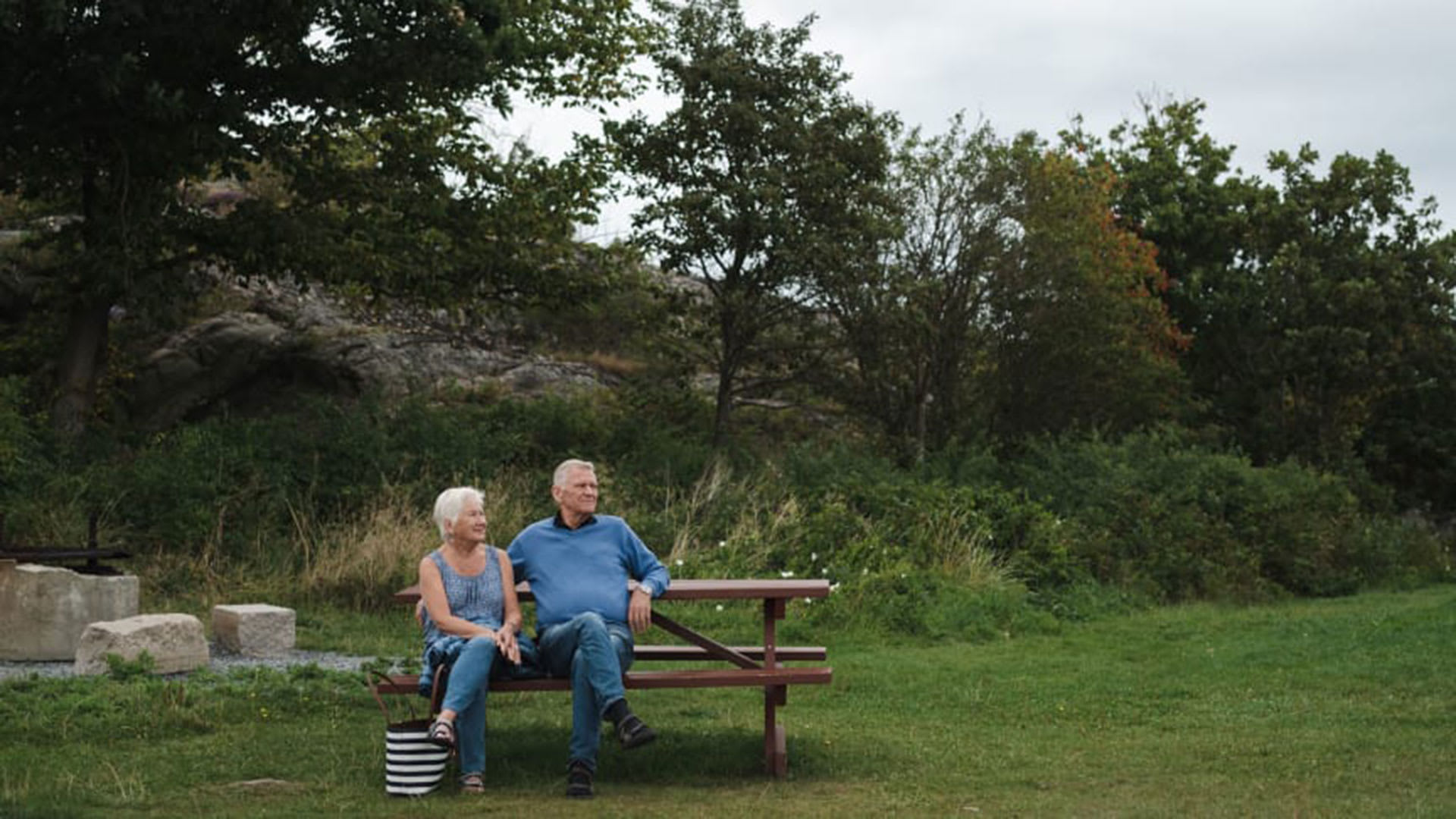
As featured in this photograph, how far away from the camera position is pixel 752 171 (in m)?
21.2

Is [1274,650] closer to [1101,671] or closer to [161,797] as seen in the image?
[1101,671]

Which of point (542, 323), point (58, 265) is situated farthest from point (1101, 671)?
point (542, 323)

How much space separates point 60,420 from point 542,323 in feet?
35.3

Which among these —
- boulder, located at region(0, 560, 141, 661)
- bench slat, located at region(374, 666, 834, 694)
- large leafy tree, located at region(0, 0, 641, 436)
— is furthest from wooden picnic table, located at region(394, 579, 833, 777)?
large leafy tree, located at region(0, 0, 641, 436)

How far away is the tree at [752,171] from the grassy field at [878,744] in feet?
32.7

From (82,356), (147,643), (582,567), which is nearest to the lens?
(582,567)

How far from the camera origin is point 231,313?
2339 centimetres

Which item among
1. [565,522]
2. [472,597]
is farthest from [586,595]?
[472,597]

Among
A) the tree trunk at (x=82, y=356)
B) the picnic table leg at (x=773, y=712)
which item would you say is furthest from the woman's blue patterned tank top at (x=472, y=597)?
the tree trunk at (x=82, y=356)

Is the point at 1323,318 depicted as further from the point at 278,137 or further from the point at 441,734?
the point at 441,734

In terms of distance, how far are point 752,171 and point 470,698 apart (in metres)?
14.7

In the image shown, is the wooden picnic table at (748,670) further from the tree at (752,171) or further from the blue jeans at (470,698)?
the tree at (752,171)

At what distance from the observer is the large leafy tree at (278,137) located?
15.6 metres

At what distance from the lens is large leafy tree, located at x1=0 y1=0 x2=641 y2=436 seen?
613 inches
